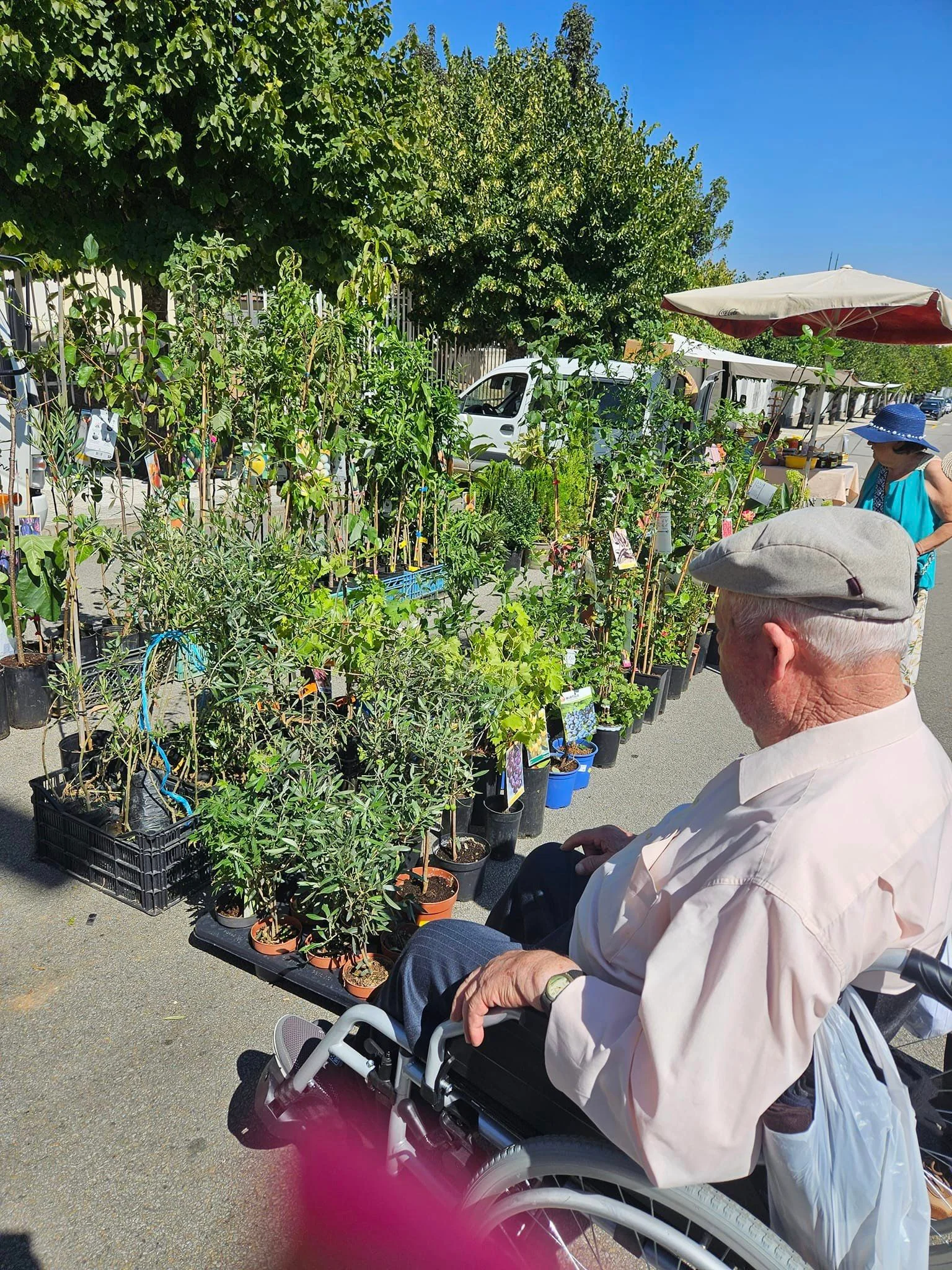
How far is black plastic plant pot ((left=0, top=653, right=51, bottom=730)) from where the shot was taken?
14.0ft

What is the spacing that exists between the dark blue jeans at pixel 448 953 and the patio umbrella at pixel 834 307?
5.75 meters

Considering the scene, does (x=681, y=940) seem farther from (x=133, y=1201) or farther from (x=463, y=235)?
(x=463, y=235)

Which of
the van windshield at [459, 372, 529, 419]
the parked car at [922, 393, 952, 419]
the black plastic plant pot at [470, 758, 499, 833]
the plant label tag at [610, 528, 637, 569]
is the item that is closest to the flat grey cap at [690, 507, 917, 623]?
the black plastic plant pot at [470, 758, 499, 833]

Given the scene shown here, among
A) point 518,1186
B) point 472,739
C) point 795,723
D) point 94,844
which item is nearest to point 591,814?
point 472,739

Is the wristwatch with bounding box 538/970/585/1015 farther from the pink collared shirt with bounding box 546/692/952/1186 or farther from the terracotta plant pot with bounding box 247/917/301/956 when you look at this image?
the terracotta plant pot with bounding box 247/917/301/956

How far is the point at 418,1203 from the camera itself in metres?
1.92

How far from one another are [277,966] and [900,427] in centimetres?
381

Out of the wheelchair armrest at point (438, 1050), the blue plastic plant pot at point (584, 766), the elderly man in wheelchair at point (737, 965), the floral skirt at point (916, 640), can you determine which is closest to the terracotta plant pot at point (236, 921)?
the elderly man in wheelchair at point (737, 965)

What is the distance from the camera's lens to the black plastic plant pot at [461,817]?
326cm

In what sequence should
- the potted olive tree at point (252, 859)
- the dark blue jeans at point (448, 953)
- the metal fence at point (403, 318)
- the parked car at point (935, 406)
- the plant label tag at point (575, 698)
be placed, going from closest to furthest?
the dark blue jeans at point (448, 953), the potted olive tree at point (252, 859), the plant label tag at point (575, 698), the metal fence at point (403, 318), the parked car at point (935, 406)

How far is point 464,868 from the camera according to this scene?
9.99ft

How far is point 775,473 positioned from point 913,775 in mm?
12571

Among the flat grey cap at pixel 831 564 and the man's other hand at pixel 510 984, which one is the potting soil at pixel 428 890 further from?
the flat grey cap at pixel 831 564

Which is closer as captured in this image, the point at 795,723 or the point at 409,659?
the point at 795,723
